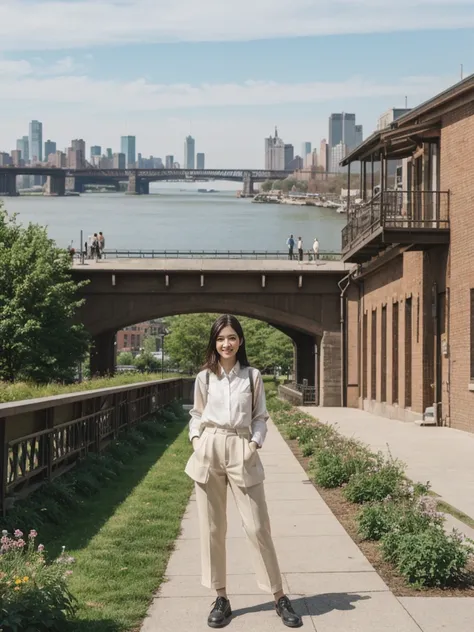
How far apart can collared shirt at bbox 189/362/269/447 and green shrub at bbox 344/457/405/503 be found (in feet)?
16.3

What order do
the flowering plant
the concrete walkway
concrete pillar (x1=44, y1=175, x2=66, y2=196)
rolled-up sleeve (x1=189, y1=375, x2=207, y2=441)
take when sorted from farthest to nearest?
concrete pillar (x1=44, y1=175, x2=66, y2=196), rolled-up sleeve (x1=189, y1=375, x2=207, y2=441), the concrete walkway, the flowering plant

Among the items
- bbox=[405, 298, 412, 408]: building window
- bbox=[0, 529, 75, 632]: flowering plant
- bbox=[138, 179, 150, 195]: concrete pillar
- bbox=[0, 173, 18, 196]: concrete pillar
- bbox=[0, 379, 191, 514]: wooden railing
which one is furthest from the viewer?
bbox=[138, 179, 150, 195]: concrete pillar

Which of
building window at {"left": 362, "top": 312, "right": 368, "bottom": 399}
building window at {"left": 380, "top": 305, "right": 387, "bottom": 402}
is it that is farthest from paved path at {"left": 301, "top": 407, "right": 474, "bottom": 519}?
building window at {"left": 362, "top": 312, "right": 368, "bottom": 399}

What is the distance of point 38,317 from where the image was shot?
54438 millimetres

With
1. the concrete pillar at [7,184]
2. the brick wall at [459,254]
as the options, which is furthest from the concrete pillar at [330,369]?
the concrete pillar at [7,184]

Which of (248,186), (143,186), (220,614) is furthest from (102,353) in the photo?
(248,186)

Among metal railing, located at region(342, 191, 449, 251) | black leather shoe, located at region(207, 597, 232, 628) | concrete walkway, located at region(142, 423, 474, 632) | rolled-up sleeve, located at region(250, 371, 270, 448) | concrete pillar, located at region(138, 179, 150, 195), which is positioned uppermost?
concrete pillar, located at region(138, 179, 150, 195)

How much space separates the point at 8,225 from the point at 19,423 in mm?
52868

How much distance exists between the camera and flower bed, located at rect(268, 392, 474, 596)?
8516 mm

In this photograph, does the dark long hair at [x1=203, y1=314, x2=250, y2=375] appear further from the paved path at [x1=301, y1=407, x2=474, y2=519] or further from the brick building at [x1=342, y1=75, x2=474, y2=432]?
the brick building at [x1=342, y1=75, x2=474, y2=432]

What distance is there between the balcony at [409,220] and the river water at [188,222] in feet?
195

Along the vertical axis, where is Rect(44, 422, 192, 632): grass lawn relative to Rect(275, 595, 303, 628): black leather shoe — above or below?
below

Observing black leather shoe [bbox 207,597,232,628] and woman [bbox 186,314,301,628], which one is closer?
black leather shoe [bbox 207,597,232,628]

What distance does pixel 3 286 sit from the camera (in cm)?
5634
